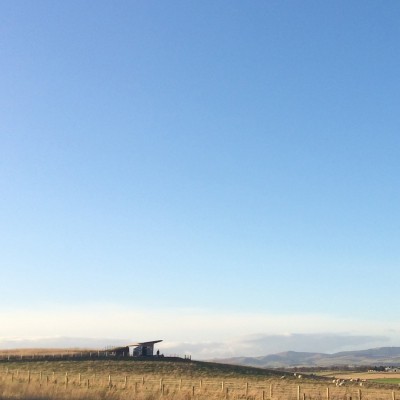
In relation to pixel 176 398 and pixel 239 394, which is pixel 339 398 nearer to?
pixel 239 394

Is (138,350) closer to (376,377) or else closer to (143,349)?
(143,349)

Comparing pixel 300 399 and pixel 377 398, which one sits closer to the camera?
pixel 300 399

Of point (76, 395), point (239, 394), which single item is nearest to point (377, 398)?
point (239, 394)

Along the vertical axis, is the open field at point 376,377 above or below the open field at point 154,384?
below

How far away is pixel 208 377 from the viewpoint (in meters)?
83.8

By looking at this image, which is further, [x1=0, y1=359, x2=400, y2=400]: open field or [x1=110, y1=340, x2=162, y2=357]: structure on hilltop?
A: [x1=110, y1=340, x2=162, y2=357]: structure on hilltop

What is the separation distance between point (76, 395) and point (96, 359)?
53995 mm

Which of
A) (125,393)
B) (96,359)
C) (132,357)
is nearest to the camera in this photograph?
(125,393)

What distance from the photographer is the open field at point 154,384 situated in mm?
52562

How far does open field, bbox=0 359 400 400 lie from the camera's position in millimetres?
52562

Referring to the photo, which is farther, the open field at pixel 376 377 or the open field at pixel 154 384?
the open field at pixel 376 377

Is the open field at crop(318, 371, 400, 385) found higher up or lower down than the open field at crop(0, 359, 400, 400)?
lower down

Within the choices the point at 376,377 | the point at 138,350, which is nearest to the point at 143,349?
the point at 138,350

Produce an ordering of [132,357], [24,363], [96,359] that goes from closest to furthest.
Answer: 1. [24,363]
2. [96,359]
3. [132,357]
